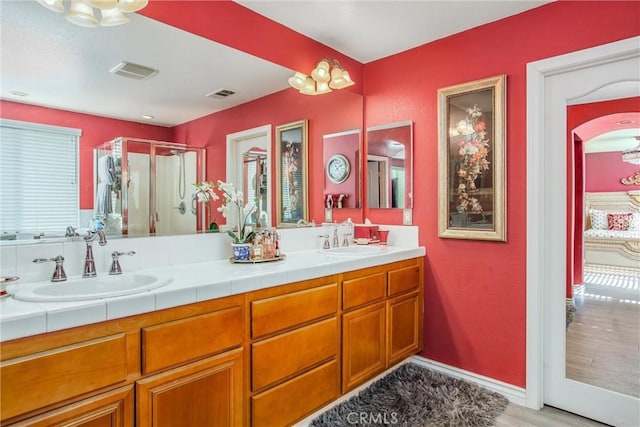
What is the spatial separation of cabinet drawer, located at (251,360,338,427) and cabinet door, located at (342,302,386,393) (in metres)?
0.11

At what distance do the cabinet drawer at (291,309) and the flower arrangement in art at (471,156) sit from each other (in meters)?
1.14

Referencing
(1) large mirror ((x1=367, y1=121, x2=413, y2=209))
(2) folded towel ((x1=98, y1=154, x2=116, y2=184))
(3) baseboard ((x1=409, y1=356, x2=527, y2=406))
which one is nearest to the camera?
(2) folded towel ((x1=98, y1=154, x2=116, y2=184))

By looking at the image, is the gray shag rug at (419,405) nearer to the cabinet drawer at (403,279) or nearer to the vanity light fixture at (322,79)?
the cabinet drawer at (403,279)

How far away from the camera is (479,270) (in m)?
2.34

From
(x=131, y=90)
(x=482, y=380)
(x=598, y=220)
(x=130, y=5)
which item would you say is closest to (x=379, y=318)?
(x=482, y=380)

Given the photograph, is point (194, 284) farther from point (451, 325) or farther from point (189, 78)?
point (451, 325)

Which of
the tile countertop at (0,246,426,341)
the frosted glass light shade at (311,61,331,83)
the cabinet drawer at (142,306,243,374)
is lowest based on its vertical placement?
the cabinet drawer at (142,306,243,374)

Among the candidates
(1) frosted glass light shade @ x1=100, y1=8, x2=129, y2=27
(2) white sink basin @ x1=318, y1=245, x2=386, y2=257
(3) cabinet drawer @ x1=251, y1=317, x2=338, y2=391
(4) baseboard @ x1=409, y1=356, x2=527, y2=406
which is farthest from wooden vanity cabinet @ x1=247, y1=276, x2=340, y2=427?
(1) frosted glass light shade @ x1=100, y1=8, x2=129, y2=27

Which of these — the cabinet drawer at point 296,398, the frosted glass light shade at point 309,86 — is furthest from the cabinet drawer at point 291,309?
the frosted glass light shade at point 309,86

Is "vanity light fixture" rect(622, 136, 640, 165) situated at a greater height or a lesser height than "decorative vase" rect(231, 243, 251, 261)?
greater

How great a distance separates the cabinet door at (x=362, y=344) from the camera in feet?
6.46

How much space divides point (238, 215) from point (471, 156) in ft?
5.20

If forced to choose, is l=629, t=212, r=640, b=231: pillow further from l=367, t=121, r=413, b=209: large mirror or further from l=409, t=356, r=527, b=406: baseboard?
l=367, t=121, r=413, b=209: large mirror

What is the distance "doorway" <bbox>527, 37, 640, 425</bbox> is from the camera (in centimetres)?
206
